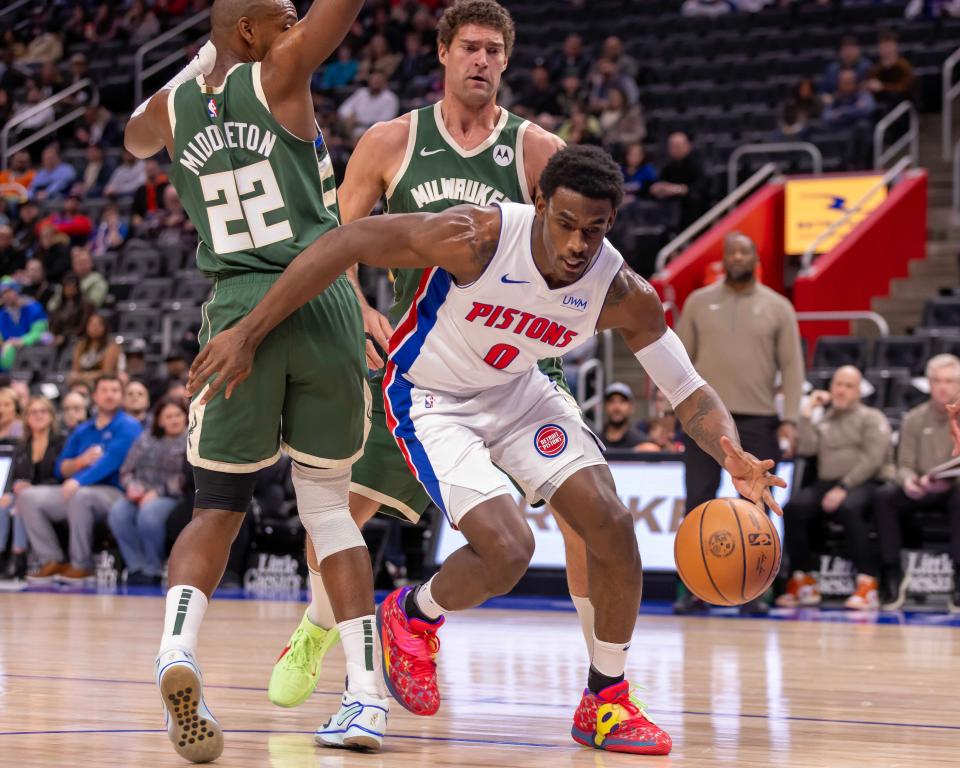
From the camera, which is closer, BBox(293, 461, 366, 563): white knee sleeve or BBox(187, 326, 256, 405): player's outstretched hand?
BBox(187, 326, 256, 405): player's outstretched hand

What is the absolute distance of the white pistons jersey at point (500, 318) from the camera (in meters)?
4.14

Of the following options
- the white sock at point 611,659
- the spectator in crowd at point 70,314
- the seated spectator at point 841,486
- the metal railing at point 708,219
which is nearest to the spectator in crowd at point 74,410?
the spectator in crowd at point 70,314

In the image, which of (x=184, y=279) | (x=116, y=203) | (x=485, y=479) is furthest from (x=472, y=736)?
(x=116, y=203)

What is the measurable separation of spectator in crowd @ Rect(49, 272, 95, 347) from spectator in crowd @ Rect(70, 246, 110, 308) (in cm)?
27

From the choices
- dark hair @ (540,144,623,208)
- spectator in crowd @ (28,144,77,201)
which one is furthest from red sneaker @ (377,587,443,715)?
spectator in crowd @ (28,144,77,201)

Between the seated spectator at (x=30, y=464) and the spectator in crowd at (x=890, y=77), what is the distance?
8.78 metres

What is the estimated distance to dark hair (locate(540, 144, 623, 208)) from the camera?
13.0 ft

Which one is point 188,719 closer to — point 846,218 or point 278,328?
point 278,328

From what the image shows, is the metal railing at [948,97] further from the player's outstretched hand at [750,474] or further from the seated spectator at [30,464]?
the player's outstretched hand at [750,474]

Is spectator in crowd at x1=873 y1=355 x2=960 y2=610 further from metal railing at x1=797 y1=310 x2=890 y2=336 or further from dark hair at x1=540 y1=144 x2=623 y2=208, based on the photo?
dark hair at x1=540 y1=144 x2=623 y2=208

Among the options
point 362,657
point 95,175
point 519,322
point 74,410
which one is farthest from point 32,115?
point 362,657

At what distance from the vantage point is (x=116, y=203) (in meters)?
18.7

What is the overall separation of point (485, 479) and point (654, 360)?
0.66m

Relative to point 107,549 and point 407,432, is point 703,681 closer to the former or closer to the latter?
point 407,432
